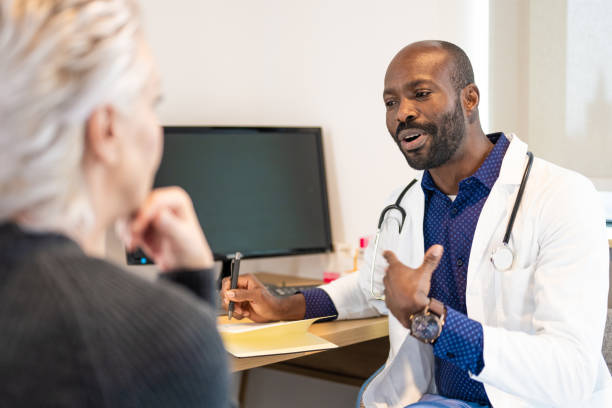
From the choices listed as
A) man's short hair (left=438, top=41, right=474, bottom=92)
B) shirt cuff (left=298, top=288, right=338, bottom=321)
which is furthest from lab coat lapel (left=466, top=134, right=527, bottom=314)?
shirt cuff (left=298, top=288, right=338, bottom=321)

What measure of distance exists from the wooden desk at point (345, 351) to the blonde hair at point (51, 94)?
108 cm

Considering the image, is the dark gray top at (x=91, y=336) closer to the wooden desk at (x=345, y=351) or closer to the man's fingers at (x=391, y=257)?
the man's fingers at (x=391, y=257)

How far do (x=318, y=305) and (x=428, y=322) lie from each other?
54 cm

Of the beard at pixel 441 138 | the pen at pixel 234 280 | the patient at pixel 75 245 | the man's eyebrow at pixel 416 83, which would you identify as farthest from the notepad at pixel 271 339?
the patient at pixel 75 245

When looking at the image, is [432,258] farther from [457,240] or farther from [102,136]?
[102,136]

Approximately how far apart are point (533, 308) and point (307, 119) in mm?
1273

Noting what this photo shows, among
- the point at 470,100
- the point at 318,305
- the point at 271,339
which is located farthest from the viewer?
the point at 318,305

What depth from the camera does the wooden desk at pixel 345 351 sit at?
1585mm

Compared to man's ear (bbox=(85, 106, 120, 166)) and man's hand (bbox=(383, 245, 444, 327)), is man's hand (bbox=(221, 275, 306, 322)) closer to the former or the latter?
man's hand (bbox=(383, 245, 444, 327))

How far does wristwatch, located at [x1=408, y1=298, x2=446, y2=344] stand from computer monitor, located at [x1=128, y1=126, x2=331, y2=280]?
101cm

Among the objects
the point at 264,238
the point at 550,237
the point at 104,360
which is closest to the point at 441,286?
the point at 550,237

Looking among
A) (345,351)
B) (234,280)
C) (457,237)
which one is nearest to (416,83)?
(457,237)

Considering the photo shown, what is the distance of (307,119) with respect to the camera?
2393 millimetres

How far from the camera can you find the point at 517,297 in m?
1.33
